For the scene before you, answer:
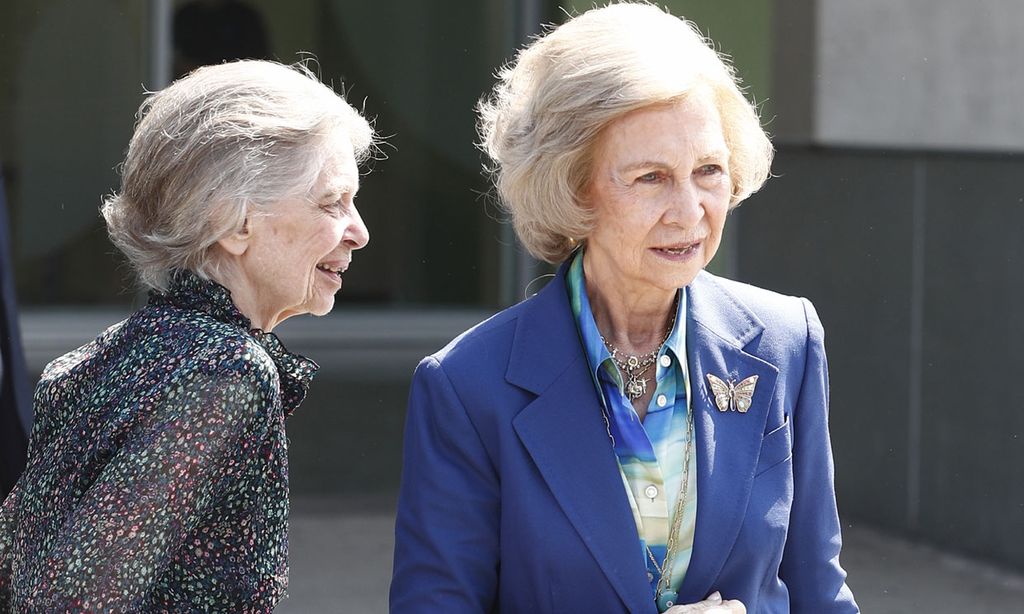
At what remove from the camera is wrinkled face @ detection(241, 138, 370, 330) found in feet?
7.49

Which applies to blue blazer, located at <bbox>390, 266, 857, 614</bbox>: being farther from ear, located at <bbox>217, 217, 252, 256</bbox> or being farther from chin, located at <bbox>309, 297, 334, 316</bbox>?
ear, located at <bbox>217, 217, 252, 256</bbox>

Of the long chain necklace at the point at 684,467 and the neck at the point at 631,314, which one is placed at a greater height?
the neck at the point at 631,314

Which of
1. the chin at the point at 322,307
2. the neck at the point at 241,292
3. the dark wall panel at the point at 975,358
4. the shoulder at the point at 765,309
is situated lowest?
the dark wall panel at the point at 975,358

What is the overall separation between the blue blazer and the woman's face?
0.18 m

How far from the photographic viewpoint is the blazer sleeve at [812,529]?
2494 millimetres

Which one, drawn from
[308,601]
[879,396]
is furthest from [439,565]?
[879,396]

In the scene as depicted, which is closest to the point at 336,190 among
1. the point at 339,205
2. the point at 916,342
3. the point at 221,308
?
the point at 339,205

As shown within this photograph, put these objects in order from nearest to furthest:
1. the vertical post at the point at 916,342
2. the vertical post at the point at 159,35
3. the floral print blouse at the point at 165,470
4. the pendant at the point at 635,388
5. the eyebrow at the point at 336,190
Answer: the floral print blouse at the point at 165,470 < the eyebrow at the point at 336,190 < the pendant at the point at 635,388 < the vertical post at the point at 916,342 < the vertical post at the point at 159,35

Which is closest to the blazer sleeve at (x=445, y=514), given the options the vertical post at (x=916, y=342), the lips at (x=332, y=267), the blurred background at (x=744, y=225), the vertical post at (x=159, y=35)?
the lips at (x=332, y=267)

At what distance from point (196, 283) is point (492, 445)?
0.57 meters

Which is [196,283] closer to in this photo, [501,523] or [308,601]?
[501,523]

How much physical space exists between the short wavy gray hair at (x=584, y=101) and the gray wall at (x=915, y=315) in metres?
3.78

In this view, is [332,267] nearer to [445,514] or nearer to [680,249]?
[445,514]

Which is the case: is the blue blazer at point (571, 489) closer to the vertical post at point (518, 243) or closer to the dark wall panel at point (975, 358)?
the dark wall panel at point (975, 358)
